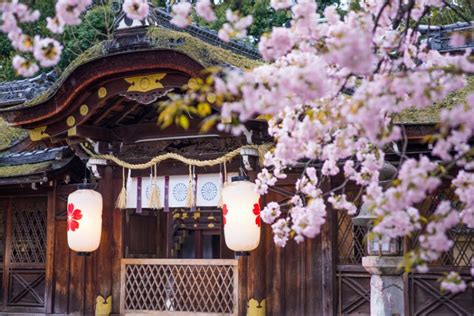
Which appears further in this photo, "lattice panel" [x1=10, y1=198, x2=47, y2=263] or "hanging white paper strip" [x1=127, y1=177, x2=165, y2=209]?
"lattice panel" [x1=10, y1=198, x2=47, y2=263]

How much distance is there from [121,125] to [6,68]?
424 inches

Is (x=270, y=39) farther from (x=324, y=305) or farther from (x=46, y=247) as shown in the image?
(x=46, y=247)

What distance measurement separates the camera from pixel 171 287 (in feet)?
38.0

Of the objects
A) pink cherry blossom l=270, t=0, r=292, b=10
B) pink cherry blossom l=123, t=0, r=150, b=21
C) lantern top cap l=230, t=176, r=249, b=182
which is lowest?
lantern top cap l=230, t=176, r=249, b=182

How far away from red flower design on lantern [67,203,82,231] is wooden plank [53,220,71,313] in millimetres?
1002

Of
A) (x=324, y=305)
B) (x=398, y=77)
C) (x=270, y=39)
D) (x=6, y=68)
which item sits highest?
(x=6, y=68)

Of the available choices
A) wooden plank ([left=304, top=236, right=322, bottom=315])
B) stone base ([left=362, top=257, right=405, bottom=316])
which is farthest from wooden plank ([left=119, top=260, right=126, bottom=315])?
stone base ([left=362, top=257, right=405, bottom=316])

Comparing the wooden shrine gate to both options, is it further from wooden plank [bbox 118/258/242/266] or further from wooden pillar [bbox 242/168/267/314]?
wooden plank [bbox 118/258/242/266]

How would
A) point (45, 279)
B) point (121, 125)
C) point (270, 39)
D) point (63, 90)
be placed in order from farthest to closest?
point (45, 279) < point (121, 125) < point (63, 90) < point (270, 39)

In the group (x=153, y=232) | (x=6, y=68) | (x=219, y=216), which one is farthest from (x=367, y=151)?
(x=6, y=68)

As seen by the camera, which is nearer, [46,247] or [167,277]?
[167,277]

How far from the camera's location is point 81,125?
11.8 metres

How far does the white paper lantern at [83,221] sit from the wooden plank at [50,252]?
3.66 feet

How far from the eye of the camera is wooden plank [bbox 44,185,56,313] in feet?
42.9
